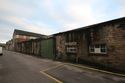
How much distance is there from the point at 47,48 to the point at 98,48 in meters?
12.9

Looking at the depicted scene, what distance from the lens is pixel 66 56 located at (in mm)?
19547

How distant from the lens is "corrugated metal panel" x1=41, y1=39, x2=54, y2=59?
938 inches

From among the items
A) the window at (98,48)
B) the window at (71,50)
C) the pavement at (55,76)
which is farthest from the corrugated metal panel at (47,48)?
the pavement at (55,76)

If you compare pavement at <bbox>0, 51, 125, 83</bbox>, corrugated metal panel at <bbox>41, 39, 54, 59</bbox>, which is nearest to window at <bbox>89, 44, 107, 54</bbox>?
pavement at <bbox>0, 51, 125, 83</bbox>

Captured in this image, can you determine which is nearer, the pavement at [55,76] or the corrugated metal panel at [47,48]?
the pavement at [55,76]

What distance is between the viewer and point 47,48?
25.4m

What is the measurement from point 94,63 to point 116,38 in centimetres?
372

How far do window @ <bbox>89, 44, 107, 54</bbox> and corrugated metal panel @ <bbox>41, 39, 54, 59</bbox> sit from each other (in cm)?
972

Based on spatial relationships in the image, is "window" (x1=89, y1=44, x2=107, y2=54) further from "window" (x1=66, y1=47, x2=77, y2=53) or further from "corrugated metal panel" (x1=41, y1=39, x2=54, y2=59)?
"corrugated metal panel" (x1=41, y1=39, x2=54, y2=59)

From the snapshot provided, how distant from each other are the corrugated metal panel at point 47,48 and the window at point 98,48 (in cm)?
972

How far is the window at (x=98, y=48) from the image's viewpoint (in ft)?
45.0

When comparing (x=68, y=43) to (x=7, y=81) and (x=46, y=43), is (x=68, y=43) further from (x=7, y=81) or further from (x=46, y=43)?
(x=7, y=81)

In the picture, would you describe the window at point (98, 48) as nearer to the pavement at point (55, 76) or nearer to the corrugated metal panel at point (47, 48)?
the pavement at point (55, 76)

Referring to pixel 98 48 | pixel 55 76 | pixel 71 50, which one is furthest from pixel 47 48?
pixel 55 76
